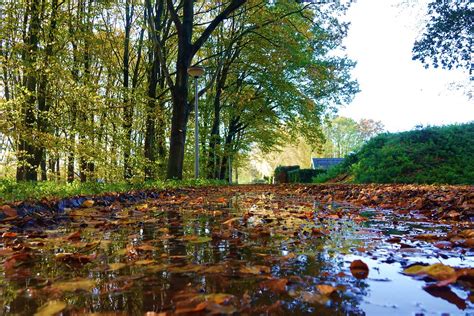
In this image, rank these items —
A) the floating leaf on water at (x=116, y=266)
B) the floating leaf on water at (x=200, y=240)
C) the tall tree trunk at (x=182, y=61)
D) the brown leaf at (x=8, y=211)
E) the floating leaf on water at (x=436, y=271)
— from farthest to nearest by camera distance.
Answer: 1. the tall tree trunk at (x=182, y=61)
2. the brown leaf at (x=8, y=211)
3. the floating leaf on water at (x=200, y=240)
4. the floating leaf on water at (x=116, y=266)
5. the floating leaf on water at (x=436, y=271)

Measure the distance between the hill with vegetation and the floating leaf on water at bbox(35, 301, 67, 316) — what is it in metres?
13.0

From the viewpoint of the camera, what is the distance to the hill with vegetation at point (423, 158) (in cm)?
1215

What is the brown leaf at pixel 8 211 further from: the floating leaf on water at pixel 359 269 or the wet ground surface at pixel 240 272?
the floating leaf on water at pixel 359 269

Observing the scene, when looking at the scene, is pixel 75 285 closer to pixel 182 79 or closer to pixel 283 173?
pixel 182 79

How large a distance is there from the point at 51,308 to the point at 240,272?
0.63 m

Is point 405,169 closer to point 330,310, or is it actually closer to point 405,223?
point 405,223

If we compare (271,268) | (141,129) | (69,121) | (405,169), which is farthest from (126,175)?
(271,268)

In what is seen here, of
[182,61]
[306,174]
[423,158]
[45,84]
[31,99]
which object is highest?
[182,61]

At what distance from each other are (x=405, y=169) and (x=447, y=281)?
13.2m

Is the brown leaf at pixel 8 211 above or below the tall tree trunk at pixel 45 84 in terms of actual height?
below

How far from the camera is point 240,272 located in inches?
50.3

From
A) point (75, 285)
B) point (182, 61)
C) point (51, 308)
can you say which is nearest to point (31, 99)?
point (182, 61)

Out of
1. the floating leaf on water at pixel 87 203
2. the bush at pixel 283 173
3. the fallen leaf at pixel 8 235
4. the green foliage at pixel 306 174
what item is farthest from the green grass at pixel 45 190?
the bush at pixel 283 173

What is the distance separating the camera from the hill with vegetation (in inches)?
478
